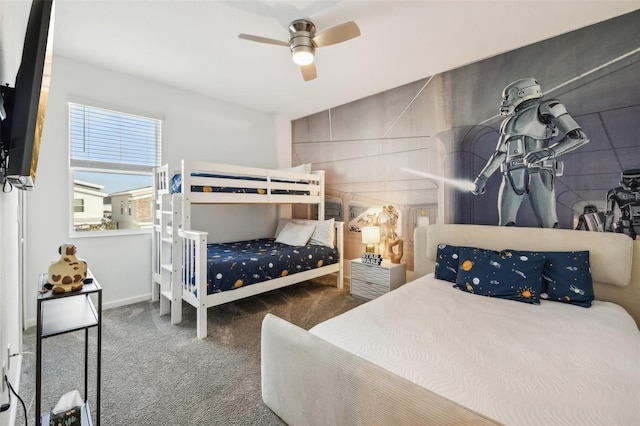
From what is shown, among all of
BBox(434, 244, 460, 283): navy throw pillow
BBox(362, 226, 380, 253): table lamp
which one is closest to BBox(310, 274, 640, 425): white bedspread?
BBox(434, 244, 460, 283): navy throw pillow

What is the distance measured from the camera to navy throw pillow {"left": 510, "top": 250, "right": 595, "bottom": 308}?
1.98 metres

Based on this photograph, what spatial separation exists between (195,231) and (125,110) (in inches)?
68.1

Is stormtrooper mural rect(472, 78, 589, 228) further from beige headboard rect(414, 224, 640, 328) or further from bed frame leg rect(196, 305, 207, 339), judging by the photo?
bed frame leg rect(196, 305, 207, 339)

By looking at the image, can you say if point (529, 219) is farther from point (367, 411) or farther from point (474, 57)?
point (367, 411)

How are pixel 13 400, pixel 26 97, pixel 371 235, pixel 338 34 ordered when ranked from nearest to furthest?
pixel 26 97 < pixel 13 400 < pixel 338 34 < pixel 371 235

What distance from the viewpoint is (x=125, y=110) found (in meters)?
3.15

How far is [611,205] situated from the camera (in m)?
2.27

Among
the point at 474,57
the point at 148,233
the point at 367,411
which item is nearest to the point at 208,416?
the point at 367,411

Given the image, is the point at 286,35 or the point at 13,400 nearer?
the point at 13,400

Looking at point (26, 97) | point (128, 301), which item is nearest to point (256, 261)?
point (128, 301)

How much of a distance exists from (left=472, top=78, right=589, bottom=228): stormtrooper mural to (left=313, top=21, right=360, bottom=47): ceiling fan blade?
1707mm

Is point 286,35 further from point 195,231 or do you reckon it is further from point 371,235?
point 371,235

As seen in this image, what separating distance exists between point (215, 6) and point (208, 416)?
2653 mm

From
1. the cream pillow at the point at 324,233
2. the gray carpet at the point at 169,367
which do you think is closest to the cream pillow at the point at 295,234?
the cream pillow at the point at 324,233
